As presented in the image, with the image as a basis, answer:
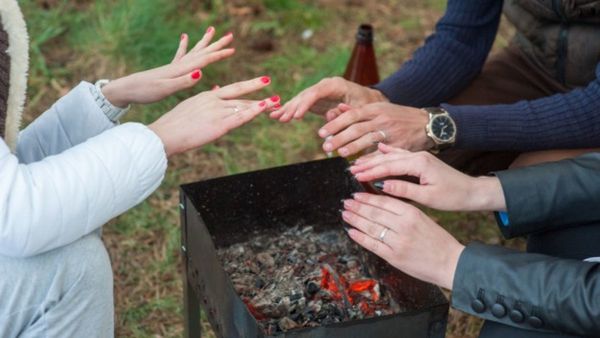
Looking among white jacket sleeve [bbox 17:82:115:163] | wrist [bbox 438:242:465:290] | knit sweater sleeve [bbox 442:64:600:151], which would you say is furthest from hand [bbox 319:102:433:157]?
white jacket sleeve [bbox 17:82:115:163]

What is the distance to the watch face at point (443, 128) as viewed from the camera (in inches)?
89.4

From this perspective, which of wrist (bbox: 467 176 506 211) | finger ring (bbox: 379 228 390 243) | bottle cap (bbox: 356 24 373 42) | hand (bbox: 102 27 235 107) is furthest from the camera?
bottle cap (bbox: 356 24 373 42)

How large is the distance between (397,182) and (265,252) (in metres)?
0.48

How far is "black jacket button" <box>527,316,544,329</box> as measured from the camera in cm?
169

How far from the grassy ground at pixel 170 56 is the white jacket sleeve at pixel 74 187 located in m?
0.94

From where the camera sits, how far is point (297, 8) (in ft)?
14.8

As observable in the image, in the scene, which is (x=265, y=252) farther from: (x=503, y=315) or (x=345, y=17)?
(x=345, y=17)

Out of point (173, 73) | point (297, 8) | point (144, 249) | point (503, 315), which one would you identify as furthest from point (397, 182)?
point (297, 8)

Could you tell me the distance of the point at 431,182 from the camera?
1.88m

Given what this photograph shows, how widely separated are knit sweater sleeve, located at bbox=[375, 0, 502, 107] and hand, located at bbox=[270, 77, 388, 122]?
183 millimetres

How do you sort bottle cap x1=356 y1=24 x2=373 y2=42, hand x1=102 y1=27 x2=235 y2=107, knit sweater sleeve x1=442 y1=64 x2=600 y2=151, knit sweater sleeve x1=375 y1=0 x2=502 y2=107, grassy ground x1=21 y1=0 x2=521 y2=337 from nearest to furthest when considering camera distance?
hand x1=102 y1=27 x2=235 y2=107 → knit sweater sleeve x1=442 y1=64 x2=600 y2=151 → knit sweater sleeve x1=375 y1=0 x2=502 y2=107 → grassy ground x1=21 y1=0 x2=521 y2=337 → bottle cap x1=356 y1=24 x2=373 y2=42

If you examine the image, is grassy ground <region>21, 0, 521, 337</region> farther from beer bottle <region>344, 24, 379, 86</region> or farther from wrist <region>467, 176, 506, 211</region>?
wrist <region>467, 176, 506, 211</region>

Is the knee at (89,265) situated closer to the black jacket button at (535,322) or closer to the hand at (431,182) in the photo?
the hand at (431,182)

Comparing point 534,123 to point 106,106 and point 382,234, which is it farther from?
point 106,106
